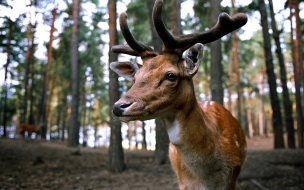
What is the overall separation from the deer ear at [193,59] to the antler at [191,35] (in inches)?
9.1

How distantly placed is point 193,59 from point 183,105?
22.2 inches

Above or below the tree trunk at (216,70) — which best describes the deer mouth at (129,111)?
below

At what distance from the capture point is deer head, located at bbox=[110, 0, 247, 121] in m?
3.12

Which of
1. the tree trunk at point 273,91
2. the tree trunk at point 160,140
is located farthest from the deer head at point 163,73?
the tree trunk at point 273,91

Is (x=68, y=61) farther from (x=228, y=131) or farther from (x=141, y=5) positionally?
(x=228, y=131)

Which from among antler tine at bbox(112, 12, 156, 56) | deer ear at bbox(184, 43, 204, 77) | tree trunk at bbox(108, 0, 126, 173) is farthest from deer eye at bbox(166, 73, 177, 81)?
tree trunk at bbox(108, 0, 126, 173)

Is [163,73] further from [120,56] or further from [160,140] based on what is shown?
[120,56]

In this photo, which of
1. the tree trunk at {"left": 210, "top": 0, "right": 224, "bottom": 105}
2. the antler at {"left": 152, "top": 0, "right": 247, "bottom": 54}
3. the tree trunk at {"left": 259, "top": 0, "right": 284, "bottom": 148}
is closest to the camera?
the antler at {"left": 152, "top": 0, "right": 247, "bottom": 54}

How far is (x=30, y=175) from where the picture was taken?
835 centimetres

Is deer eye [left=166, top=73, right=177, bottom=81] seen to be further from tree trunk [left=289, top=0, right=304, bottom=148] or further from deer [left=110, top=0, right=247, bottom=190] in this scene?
tree trunk [left=289, top=0, right=304, bottom=148]

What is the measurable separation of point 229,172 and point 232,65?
88.0ft

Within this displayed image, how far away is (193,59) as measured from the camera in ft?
11.9

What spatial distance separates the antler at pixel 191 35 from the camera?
3676mm

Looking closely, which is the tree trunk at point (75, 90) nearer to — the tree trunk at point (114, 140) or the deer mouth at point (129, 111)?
the tree trunk at point (114, 140)
